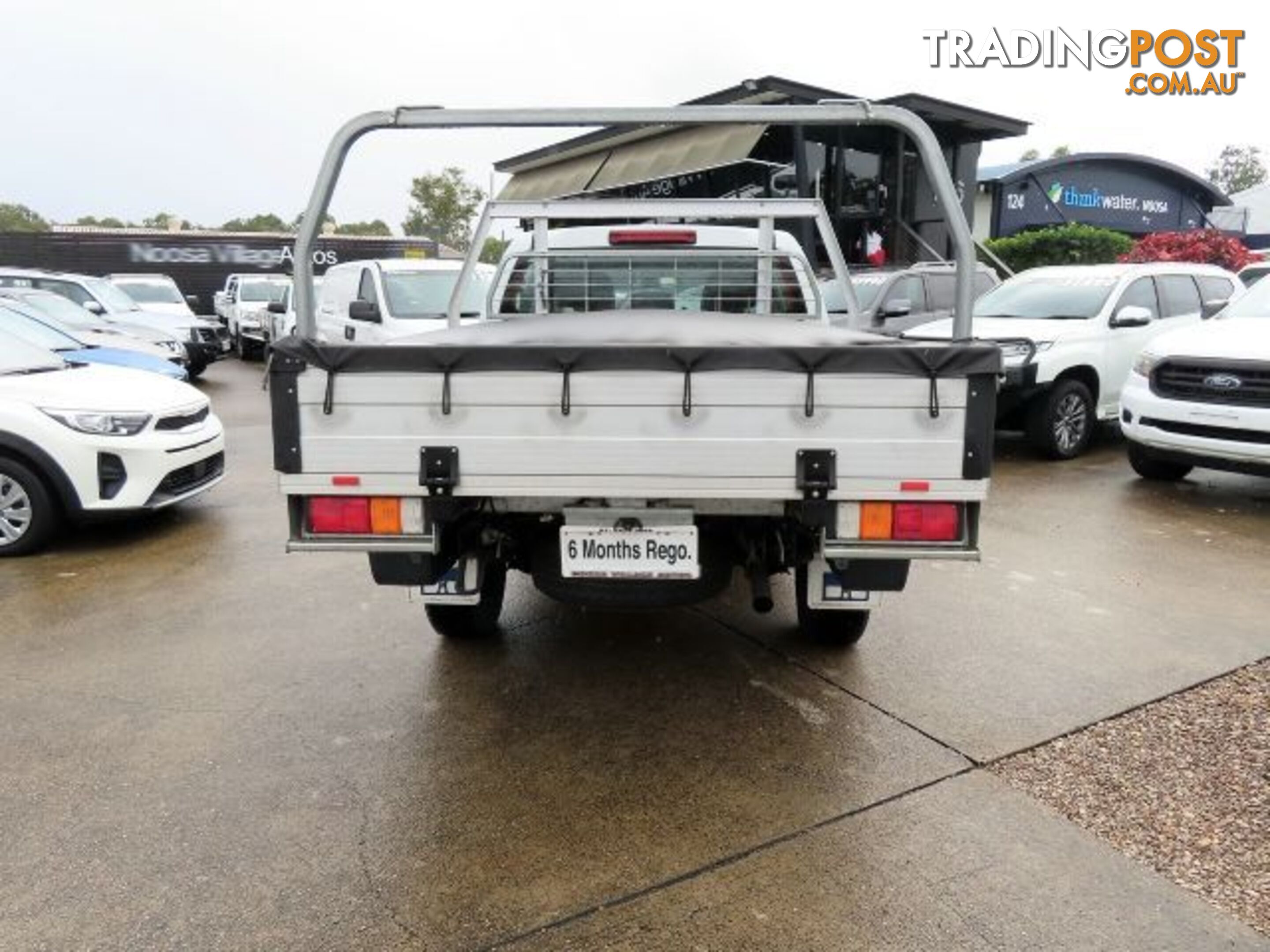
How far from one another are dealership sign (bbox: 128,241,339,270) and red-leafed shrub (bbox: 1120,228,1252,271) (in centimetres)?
1900

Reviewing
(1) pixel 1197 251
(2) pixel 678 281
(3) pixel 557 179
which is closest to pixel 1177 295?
(2) pixel 678 281

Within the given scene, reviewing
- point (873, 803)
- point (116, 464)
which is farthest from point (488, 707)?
point (116, 464)

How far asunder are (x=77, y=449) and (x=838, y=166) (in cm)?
1463

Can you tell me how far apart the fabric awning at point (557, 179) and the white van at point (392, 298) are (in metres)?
8.31

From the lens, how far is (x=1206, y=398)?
6.43 m

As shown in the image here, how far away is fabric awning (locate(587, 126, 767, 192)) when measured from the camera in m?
14.2

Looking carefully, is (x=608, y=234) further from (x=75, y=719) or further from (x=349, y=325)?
(x=349, y=325)

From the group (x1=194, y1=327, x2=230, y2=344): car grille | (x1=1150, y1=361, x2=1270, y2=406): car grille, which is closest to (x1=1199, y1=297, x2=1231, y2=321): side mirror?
(x1=1150, y1=361, x2=1270, y2=406): car grille

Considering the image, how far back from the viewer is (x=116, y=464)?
17.7 feet

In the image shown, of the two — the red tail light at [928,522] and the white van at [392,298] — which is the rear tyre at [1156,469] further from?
the white van at [392,298]

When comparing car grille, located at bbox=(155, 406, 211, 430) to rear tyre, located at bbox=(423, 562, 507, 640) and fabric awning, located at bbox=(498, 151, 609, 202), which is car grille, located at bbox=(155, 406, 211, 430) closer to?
rear tyre, located at bbox=(423, 562, 507, 640)

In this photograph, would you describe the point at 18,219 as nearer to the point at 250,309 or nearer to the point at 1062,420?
the point at 250,309

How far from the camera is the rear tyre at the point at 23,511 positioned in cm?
524

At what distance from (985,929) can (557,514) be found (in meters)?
1.72
